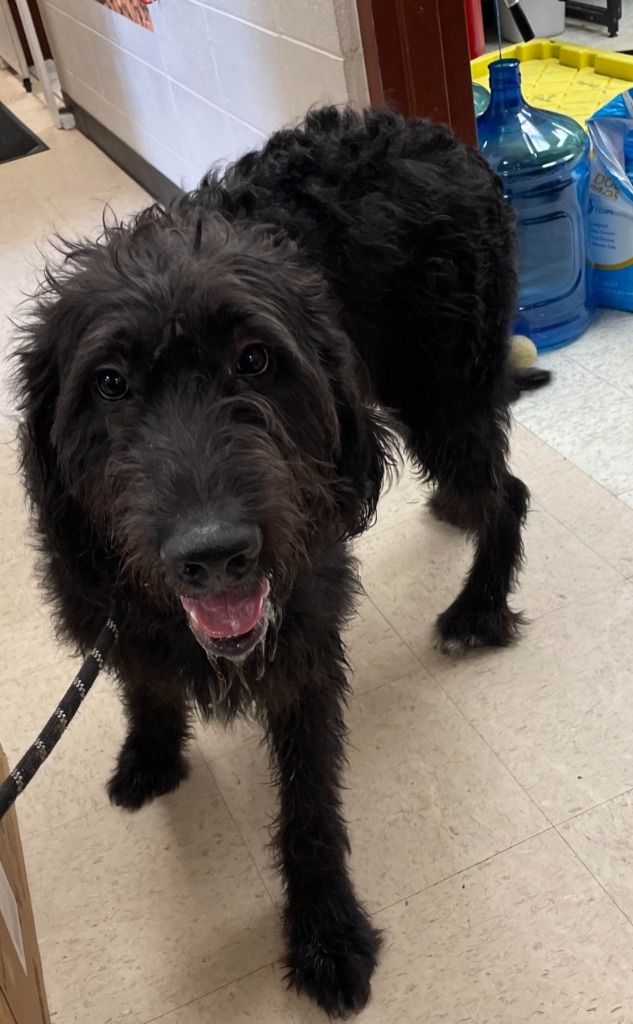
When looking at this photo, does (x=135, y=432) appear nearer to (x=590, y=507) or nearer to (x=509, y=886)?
(x=509, y=886)

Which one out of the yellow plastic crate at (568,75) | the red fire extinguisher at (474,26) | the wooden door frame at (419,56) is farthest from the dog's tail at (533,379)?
the red fire extinguisher at (474,26)

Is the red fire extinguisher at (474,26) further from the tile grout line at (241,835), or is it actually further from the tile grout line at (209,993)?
the tile grout line at (209,993)

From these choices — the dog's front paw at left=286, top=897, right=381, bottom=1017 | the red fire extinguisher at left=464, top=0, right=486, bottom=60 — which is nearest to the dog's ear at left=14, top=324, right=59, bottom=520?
the dog's front paw at left=286, top=897, right=381, bottom=1017

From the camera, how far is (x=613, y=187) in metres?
2.73

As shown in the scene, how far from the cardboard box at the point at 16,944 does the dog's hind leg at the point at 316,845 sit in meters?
0.39

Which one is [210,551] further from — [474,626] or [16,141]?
[16,141]

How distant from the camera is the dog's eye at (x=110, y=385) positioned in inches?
45.1

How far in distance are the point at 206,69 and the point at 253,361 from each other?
2335 millimetres

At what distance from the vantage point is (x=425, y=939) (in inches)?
58.5

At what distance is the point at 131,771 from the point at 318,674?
1.78ft

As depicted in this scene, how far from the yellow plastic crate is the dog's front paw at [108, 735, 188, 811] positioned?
93.3 inches

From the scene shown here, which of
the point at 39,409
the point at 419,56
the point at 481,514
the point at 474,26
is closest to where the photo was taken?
the point at 39,409

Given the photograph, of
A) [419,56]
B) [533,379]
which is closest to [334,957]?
[533,379]

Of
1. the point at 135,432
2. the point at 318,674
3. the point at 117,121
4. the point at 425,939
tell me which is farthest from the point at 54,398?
the point at 117,121
